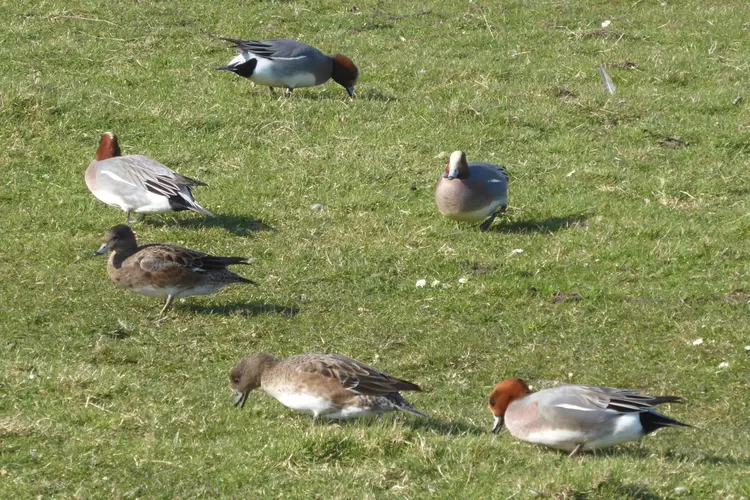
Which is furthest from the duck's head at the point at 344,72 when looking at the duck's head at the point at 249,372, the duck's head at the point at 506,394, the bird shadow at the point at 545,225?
the duck's head at the point at 506,394

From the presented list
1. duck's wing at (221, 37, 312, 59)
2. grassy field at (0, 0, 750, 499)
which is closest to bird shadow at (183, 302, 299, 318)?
grassy field at (0, 0, 750, 499)

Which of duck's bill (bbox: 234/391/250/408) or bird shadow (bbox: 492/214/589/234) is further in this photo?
bird shadow (bbox: 492/214/589/234)

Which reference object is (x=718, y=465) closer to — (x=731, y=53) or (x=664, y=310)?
(x=664, y=310)

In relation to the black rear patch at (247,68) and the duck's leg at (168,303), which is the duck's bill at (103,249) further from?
the black rear patch at (247,68)

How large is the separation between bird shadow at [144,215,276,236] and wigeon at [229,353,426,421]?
162 inches

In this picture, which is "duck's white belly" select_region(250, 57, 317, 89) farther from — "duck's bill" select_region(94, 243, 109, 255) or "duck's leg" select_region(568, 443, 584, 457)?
"duck's leg" select_region(568, 443, 584, 457)

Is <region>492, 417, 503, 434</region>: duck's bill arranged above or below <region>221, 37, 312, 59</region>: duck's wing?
above

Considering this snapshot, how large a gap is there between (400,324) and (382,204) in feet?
8.95

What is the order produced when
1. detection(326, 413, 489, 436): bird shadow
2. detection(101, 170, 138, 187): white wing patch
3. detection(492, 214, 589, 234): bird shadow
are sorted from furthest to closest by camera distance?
detection(492, 214, 589, 234): bird shadow
detection(101, 170, 138, 187): white wing patch
detection(326, 413, 489, 436): bird shadow

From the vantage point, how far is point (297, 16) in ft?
57.7

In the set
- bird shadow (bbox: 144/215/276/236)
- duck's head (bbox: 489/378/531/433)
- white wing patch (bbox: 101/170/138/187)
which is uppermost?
duck's head (bbox: 489/378/531/433)

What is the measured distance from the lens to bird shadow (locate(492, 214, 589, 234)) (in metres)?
11.4

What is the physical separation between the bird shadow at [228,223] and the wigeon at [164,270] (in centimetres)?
170

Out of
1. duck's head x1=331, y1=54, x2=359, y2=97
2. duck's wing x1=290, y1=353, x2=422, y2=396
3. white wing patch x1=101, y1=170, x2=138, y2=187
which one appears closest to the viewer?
duck's wing x1=290, y1=353, x2=422, y2=396
